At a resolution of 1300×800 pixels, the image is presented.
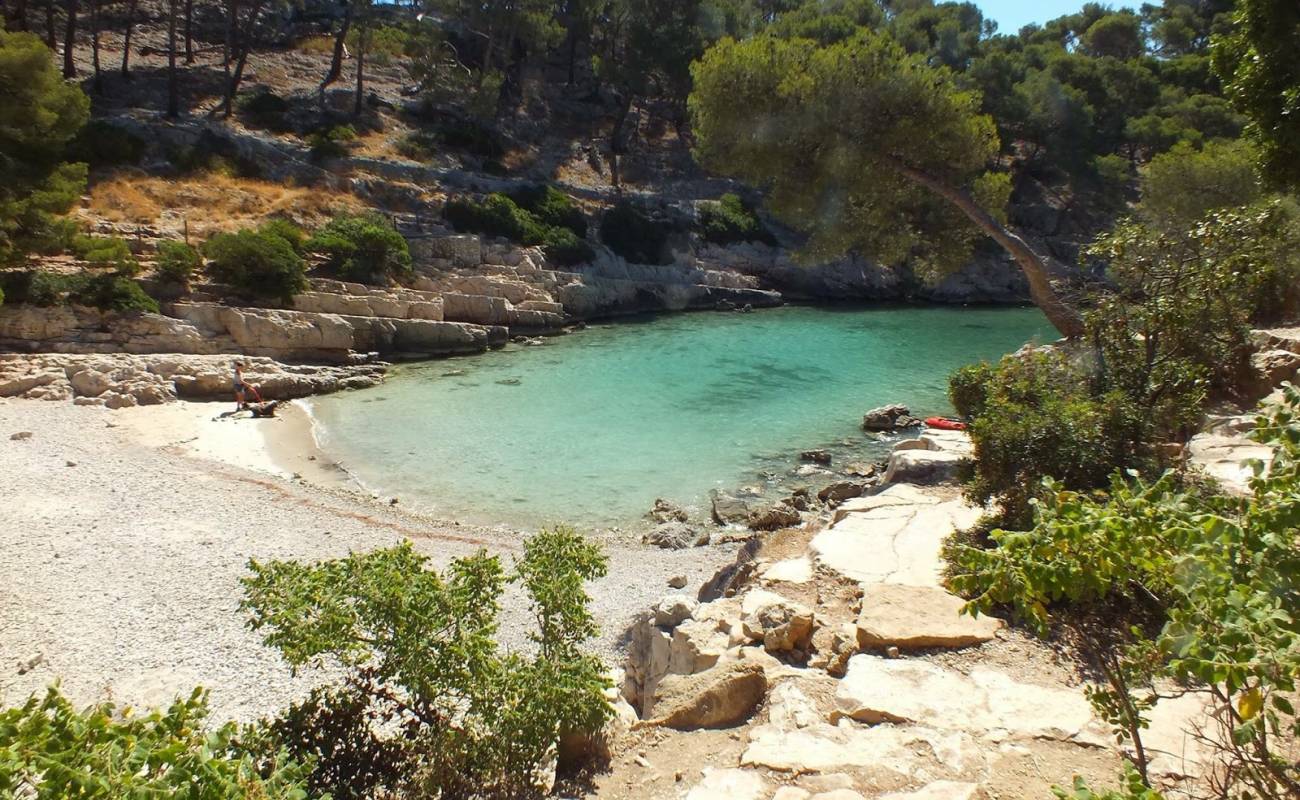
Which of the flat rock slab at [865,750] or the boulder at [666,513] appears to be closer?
the flat rock slab at [865,750]

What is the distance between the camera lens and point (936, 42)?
2275 inches

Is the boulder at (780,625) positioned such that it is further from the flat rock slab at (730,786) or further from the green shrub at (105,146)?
the green shrub at (105,146)

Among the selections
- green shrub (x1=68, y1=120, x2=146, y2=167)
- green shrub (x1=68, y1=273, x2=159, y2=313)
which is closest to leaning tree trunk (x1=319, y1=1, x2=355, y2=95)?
green shrub (x1=68, y1=120, x2=146, y2=167)

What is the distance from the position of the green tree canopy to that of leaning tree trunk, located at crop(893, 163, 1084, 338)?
0.03 metres

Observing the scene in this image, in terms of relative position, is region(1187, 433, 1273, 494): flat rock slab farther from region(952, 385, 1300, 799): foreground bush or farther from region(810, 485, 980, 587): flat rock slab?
region(952, 385, 1300, 799): foreground bush

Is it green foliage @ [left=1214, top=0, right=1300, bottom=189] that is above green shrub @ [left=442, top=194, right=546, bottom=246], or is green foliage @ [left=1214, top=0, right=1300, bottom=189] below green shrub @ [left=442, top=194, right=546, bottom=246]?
above

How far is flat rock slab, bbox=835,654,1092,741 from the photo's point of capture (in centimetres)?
480

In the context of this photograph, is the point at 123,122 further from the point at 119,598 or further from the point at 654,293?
the point at 119,598

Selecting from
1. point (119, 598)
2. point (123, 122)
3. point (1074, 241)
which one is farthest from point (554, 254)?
point (1074, 241)

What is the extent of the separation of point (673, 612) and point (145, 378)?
19.0 metres

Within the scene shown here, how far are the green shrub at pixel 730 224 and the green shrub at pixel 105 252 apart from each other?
3131cm

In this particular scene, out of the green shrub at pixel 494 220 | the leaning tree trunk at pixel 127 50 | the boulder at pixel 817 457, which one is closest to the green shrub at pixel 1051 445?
the boulder at pixel 817 457

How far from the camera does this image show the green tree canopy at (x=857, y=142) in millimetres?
14914

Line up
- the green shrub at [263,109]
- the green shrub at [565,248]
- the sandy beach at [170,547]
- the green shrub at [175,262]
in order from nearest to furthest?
the sandy beach at [170,547]
the green shrub at [175,262]
the green shrub at [565,248]
the green shrub at [263,109]
